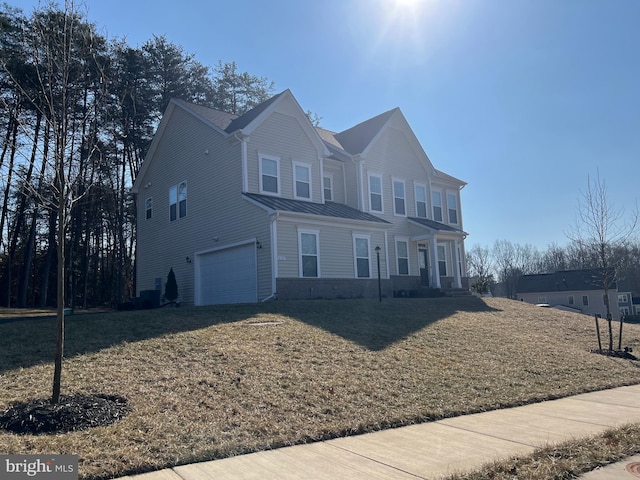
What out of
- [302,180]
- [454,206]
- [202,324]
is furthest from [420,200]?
[202,324]

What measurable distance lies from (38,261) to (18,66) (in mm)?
16446

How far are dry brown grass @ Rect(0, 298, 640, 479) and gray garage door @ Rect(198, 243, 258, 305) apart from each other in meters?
4.34

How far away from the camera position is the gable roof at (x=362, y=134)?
77.8 ft

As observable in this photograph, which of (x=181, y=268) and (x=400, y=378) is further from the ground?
(x=181, y=268)

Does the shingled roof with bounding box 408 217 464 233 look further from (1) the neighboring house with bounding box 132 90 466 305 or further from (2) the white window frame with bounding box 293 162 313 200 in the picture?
(2) the white window frame with bounding box 293 162 313 200

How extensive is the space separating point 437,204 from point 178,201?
531 inches

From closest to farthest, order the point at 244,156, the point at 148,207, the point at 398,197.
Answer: the point at 244,156, the point at 398,197, the point at 148,207

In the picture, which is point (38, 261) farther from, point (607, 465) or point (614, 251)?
point (607, 465)

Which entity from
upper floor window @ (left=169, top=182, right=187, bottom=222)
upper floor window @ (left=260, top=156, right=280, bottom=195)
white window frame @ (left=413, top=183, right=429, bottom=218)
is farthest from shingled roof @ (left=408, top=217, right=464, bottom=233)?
upper floor window @ (left=169, top=182, right=187, bottom=222)

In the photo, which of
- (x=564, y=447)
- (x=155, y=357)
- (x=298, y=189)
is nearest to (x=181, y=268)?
(x=298, y=189)

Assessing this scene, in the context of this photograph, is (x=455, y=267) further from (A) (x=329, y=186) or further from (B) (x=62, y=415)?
(B) (x=62, y=415)

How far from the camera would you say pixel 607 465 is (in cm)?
475

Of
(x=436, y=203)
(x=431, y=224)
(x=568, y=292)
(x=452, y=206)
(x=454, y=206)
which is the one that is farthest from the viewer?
Result: (x=568, y=292)

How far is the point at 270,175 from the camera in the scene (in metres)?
19.6
